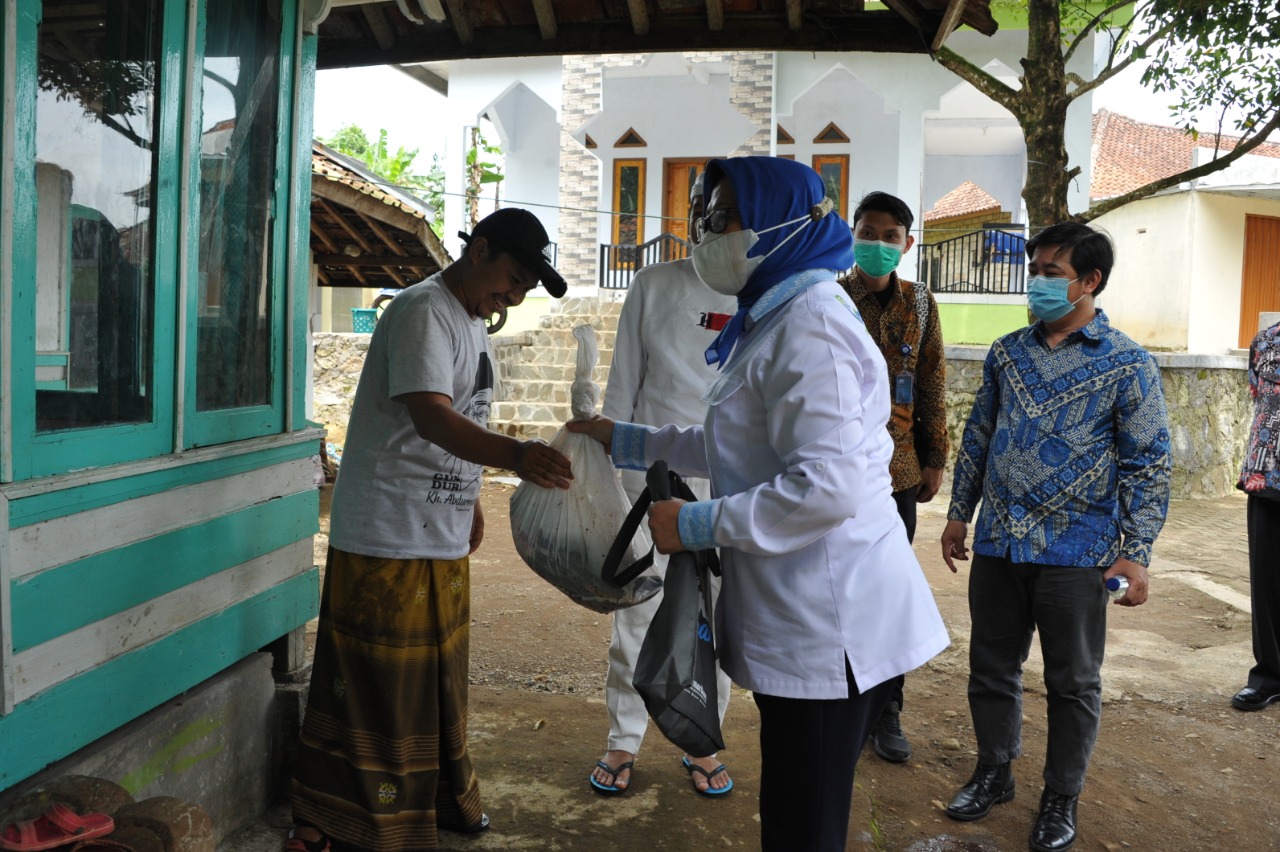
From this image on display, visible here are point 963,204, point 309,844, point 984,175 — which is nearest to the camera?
point 309,844

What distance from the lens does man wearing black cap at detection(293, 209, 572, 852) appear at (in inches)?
111

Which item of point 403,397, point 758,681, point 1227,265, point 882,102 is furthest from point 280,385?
point 1227,265

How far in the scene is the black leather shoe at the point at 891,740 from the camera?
12.9 feet

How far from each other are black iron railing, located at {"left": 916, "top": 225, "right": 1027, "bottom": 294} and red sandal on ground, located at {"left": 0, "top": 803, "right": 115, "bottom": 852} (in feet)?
50.5

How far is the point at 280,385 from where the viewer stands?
325 cm

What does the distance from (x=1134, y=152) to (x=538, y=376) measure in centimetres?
1699

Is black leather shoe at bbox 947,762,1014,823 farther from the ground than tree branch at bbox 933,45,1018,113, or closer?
closer

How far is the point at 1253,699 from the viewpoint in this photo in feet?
15.7

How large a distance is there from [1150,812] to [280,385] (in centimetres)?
328

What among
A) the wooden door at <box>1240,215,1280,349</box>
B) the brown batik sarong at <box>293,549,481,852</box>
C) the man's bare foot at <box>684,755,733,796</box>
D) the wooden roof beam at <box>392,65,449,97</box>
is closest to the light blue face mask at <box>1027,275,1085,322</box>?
the man's bare foot at <box>684,755,733,796</box>

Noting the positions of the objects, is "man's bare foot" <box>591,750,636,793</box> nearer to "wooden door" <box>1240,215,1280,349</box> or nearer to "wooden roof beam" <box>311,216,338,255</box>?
"wooden roof beam" <box>311,216,338,255</box>

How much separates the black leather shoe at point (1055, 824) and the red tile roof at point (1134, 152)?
798 inches

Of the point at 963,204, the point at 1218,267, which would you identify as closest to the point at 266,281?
the point at 1218,267

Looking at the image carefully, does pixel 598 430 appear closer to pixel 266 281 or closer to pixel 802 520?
pixel 802 520
